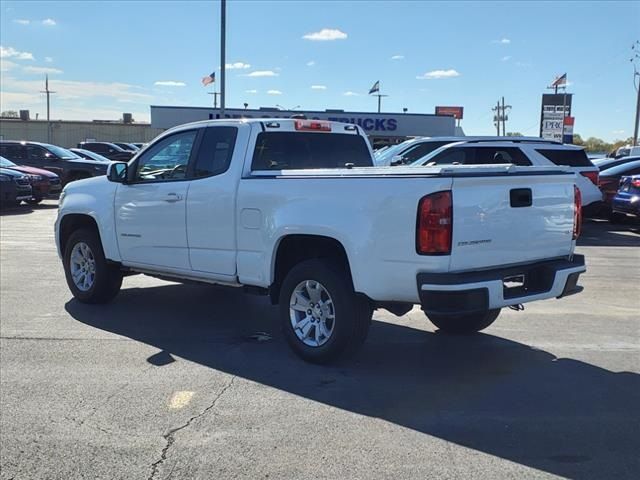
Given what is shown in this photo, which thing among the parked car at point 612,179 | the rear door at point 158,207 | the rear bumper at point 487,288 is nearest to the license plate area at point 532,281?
the rear bumper at point 487,288

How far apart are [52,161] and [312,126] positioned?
18.1 m

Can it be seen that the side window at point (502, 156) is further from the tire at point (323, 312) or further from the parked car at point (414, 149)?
the tire at point (323, 312)

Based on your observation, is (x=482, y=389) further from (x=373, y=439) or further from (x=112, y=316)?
(x=112, y=316)

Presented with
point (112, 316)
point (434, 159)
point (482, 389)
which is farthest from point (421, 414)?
point (434, 159)

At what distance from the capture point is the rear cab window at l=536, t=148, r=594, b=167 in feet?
42.4

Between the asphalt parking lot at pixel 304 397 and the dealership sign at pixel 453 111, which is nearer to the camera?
the asphalt parking lot at pixel 304 397

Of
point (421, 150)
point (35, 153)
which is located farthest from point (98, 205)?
point (35, 153)

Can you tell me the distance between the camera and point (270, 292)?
568cm

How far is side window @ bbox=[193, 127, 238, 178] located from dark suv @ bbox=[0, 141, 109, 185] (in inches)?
652

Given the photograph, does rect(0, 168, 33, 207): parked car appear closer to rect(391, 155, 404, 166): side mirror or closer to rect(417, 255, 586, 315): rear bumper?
rect(391, 155, 404, 166): side mirror

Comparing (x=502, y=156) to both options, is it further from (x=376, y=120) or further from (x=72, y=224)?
(x=376, y=120)

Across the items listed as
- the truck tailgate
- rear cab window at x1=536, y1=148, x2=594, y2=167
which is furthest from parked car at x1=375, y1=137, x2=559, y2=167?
the truck tailgate

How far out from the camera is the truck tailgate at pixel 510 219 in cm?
449

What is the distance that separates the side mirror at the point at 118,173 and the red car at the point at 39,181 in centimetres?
1289
